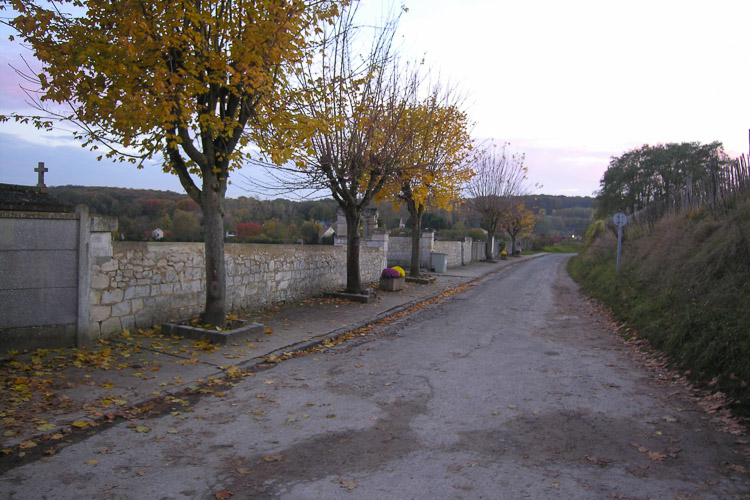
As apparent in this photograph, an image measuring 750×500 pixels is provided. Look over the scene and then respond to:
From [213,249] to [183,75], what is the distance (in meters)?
2.72

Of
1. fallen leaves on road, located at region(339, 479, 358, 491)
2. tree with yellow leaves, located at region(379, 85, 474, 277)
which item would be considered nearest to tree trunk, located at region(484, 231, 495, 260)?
tree with yellow leaves, located at region(379, 85, 474, 277)

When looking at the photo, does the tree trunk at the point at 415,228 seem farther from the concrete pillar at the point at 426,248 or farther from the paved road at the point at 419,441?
the paved road at the point at 419,441

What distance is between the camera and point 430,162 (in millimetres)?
16984

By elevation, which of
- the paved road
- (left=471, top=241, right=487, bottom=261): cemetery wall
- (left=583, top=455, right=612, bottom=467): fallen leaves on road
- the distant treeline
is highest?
the distant treeline

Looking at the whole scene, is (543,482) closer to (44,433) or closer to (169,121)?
(44,433)

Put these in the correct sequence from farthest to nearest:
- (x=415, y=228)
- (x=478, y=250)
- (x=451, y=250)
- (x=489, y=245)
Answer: (x=489, y=245) < (x=478, y=250) < (x=451, y=250) < (x=415, y=228)

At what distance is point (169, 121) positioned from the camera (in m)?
7.05

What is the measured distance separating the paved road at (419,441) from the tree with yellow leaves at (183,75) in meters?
3.50

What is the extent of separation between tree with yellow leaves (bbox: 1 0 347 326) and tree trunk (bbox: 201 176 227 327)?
2 centimetres

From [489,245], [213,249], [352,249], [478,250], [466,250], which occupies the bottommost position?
[478,250]

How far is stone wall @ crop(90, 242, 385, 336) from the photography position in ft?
23.7

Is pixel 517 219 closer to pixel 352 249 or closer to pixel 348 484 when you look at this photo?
pixel 352 249

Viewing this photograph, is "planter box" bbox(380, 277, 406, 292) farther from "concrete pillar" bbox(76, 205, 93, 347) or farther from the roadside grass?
"concrete pillar" bbox(76, 205, 93, 347)

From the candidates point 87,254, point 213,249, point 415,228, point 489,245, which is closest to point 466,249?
point 489,245
